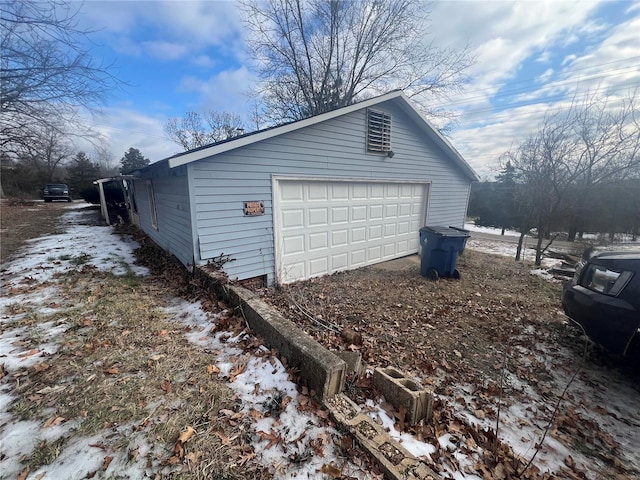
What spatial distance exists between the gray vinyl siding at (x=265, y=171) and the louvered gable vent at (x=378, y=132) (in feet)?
0.57

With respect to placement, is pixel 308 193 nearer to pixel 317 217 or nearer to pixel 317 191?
pixel 317 191

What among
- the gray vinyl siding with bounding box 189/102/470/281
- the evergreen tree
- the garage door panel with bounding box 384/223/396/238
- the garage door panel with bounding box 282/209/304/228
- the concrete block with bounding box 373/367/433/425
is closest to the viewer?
the concrete block with bounding box 373/367/433/425

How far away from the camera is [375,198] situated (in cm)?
748

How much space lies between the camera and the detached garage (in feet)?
16.2

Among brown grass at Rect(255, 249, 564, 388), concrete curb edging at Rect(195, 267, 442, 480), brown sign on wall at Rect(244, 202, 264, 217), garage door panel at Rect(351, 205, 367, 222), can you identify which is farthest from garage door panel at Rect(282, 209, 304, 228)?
concrete curb edging at Rect(195, 267, 442, 480)

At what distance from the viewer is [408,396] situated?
2186mm

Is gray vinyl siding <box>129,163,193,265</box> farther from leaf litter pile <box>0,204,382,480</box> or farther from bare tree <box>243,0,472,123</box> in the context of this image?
bare tree <box>243,0,472,123</box>

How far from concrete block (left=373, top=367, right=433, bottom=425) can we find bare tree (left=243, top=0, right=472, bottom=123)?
49.8 ft

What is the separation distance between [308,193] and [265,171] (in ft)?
3.89

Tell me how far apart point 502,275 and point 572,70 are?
746cm

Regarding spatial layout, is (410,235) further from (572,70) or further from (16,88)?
(16,88)

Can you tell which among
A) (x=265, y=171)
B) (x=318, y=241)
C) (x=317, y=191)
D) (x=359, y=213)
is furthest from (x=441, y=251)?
(x=265, y=171)

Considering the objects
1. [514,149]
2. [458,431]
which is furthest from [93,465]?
[514,149]

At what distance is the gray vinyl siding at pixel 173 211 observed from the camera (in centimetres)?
505
